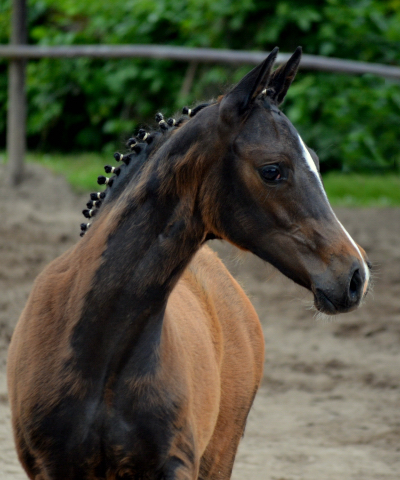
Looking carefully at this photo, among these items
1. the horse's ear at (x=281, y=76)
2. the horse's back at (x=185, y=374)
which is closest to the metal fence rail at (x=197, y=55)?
the horse's back at (x=185, y=374)

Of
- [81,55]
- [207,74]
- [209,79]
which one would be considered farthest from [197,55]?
[207,74]

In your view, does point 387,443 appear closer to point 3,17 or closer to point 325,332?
point 325,332

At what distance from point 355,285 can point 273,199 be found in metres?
0.36

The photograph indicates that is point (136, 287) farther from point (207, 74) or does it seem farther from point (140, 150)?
point (207, 74)

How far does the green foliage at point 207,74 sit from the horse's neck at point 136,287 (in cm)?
755

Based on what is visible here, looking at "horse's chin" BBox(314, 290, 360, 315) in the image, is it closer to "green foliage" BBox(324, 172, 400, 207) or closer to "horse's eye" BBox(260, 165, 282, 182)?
"horse's eye" BBox(260, 165, 282, 182)

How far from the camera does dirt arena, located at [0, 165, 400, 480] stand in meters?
3.66

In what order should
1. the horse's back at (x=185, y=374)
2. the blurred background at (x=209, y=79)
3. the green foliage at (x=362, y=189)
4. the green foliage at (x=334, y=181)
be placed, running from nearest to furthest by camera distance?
the horse's back at (x=185, y=374)
the green foliage at (x=334, y=181)
the green foliage at (x=362, y=189)
the blurred background at (x=209, y=79)

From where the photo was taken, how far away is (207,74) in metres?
10.5

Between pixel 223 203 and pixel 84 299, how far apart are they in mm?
546

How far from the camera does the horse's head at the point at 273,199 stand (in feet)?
6.97

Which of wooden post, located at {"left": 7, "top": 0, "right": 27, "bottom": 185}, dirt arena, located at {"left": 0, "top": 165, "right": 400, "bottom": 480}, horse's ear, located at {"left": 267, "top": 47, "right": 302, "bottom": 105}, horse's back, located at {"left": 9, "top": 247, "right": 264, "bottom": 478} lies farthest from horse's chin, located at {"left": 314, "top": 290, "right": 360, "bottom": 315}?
wooden post, located at {"left": 7, "top": 0, "right": 27, "bottom": 185}

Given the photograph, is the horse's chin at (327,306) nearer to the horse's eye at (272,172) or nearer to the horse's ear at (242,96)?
the horse's eye at (272,172)

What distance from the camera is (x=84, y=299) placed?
7.59 feet
